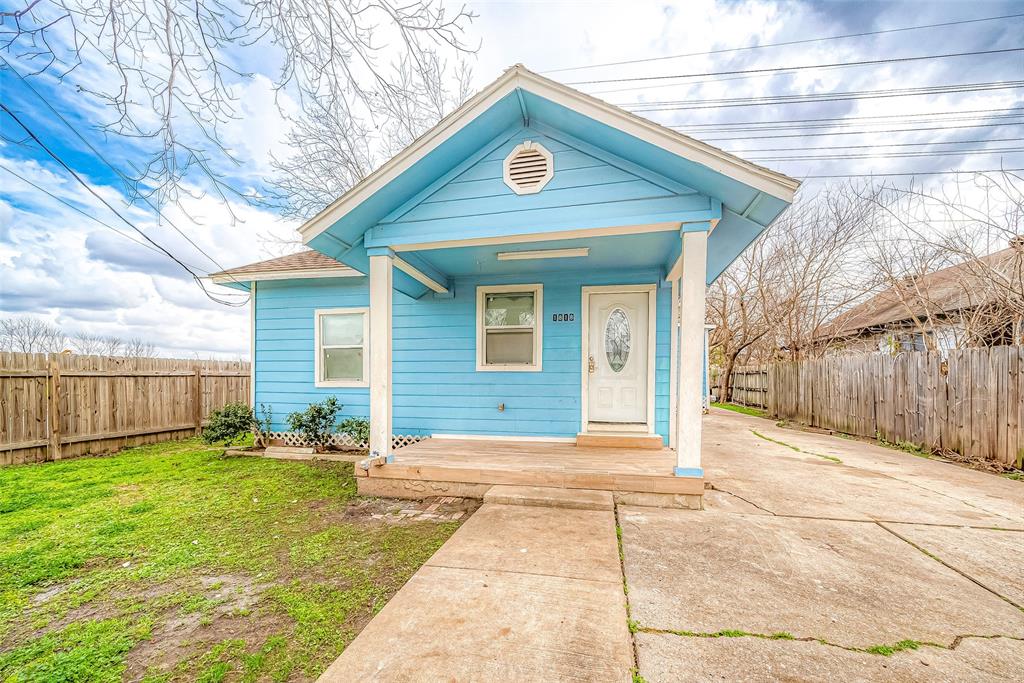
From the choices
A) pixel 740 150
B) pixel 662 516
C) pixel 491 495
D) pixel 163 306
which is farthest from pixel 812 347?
pixel 163 306

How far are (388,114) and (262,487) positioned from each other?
4.28m

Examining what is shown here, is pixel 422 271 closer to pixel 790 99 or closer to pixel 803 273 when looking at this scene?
pixel 790 99

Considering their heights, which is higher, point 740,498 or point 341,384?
point 341,384

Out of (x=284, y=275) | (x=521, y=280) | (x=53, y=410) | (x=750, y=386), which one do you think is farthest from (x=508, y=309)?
(x=750, y=386)

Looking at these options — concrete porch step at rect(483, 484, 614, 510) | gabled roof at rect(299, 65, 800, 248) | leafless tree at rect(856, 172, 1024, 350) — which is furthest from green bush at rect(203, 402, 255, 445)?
leafless tree at rect(856, 172, 1024, 350)

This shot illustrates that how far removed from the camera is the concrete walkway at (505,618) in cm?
162

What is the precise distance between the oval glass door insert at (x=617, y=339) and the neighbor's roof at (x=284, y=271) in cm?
399

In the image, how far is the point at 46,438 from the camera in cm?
593

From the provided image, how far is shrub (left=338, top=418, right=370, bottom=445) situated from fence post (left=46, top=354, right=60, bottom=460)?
4.19 metres

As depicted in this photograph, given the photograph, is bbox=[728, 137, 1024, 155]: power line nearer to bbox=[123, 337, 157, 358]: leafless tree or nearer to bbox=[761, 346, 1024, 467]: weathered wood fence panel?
bbox=[761, 346, 1024, 467]: weathered wood fence panel

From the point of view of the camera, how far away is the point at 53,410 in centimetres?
598

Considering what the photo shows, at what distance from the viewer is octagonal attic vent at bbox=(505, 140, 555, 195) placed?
3.84 meters

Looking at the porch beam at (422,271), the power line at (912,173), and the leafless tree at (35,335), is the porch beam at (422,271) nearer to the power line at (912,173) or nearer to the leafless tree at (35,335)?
the power line at (912,173)

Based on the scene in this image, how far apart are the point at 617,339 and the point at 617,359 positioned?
0.28 metres
